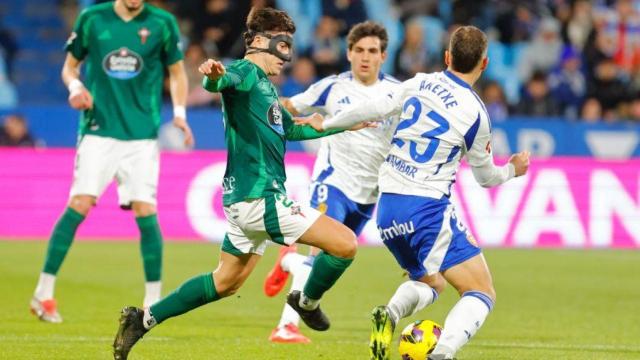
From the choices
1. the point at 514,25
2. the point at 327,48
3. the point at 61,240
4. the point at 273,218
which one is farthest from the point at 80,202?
A: the point at 514,25

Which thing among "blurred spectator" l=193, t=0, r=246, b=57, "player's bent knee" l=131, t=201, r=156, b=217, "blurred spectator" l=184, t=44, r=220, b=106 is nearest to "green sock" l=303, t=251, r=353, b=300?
"player's bent knee" l=131, t=201, r=156, b=217

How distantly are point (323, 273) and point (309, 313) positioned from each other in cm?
40

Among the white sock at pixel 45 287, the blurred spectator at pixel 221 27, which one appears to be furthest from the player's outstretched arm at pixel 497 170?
the blurred spectator at pixel 221 27

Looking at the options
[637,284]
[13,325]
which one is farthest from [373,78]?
[637,284]

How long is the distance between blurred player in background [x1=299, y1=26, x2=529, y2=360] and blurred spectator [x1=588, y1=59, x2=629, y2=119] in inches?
537

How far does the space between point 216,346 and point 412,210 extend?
2081 millimetres

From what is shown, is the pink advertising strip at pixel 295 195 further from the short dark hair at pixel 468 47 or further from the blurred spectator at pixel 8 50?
the short dark hair at pixel 468 47

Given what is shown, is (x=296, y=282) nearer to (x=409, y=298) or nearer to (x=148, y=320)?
(x=409, y=298)

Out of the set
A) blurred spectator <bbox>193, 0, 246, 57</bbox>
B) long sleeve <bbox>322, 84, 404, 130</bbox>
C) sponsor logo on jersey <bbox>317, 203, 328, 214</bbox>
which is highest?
long sleeve <bbox>322, 84, 404, 130</bbox>

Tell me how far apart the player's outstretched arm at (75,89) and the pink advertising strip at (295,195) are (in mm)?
7150

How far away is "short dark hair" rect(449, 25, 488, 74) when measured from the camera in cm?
732

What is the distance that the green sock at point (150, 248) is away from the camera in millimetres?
10094

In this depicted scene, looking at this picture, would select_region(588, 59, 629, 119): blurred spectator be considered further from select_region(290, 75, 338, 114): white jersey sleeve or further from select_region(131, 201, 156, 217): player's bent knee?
select_region(131, 201, 156, 217): player's bent knee

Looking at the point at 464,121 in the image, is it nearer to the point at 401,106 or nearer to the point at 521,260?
the point at 401,106
